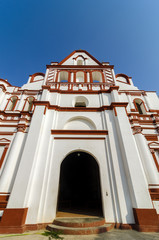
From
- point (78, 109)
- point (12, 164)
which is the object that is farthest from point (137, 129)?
point (12, 164)

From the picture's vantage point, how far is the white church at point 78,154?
5383 mm

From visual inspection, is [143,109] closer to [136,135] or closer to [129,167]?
[136,135]

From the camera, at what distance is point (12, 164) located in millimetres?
6707

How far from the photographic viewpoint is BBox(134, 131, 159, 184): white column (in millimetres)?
6625

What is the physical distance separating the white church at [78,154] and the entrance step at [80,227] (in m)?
0.27

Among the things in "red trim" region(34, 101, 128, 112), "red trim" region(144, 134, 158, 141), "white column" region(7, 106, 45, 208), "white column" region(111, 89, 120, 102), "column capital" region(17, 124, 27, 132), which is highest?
"white column" region(111, 89, 120, 102)

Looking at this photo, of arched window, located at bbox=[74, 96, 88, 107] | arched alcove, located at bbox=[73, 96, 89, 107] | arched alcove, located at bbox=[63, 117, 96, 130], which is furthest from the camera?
arched window, located at bbox=[74, 96, 88, 107]

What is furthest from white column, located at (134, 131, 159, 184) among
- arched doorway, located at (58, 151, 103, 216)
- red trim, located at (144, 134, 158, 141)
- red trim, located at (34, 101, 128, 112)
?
arched doorway, located at (58, 151, 103, 216)

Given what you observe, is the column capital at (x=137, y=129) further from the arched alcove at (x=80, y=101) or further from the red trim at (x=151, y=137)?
the arched alcove at (x=80, y=101)

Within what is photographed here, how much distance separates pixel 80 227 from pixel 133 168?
3.86 metres

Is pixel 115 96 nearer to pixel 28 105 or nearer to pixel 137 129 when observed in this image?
pixel 137 129

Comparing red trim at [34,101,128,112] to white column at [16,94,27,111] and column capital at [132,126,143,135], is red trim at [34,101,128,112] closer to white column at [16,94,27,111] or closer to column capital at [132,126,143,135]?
column capital at [132,126,143,135]

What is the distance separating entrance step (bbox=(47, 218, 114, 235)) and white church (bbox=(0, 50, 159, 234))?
271 mm

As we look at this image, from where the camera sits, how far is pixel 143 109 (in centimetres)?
1120
